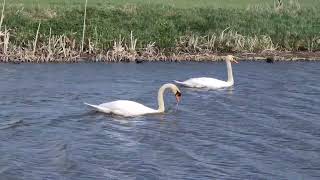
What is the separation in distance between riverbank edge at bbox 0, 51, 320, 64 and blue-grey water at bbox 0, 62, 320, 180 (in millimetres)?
2899

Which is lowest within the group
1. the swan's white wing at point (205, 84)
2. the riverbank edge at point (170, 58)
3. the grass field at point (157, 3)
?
the swan's white wing at point (205, 84)

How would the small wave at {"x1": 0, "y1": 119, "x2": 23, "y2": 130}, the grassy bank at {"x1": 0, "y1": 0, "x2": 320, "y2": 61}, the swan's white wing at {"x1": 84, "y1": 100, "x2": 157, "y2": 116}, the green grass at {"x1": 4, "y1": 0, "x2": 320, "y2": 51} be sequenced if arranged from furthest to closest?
the green grass at {"x1": 4, "y1": 0, "x2": 320, "y2": 51} → the grassy bank at {"x1": 0, "y1": 0, "x2": 320, "y2": 61} → the swan's white wing at {"x1": 84, "y1": 100, "x2": 157, "y2": 116} → the small wave at {"x1": 0, "y1": 119, "x2": 23, "y2": 130}

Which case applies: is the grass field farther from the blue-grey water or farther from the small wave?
the small wave

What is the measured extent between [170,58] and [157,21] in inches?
269

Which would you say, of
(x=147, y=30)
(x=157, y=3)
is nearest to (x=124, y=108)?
(x=147, y=30)

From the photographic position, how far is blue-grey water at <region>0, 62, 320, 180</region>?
14.6 m

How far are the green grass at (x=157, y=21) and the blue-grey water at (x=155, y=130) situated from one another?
8.34m

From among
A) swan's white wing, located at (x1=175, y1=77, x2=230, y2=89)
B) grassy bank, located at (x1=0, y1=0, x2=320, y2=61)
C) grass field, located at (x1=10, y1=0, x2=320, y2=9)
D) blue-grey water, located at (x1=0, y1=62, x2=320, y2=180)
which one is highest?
grass field, located at (x1=10, y1=0, x2=320, y2=9)

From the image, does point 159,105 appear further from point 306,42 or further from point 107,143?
point 306,42

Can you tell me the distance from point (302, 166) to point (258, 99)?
855 centimetres

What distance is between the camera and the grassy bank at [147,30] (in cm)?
3375

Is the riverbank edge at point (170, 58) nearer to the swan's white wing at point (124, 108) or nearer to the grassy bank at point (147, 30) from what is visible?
the grassy bank at point (147, 30)

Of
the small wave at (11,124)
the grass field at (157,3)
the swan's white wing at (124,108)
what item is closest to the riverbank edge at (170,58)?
the grass field at (157,3)

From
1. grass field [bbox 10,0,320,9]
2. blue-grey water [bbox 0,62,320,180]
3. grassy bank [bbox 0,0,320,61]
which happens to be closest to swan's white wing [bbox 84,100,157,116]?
blue-grey water [bbox 0,62,320,180]
